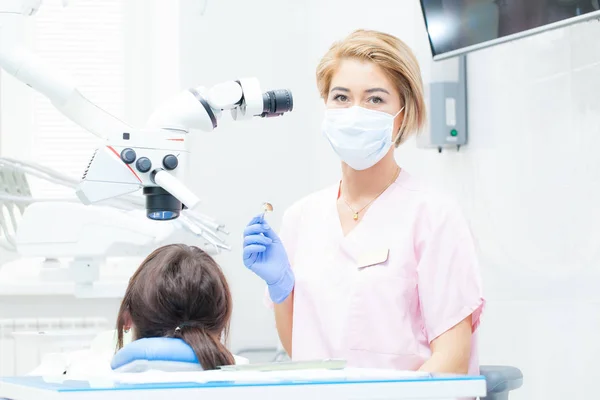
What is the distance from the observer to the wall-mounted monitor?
80.1 inches

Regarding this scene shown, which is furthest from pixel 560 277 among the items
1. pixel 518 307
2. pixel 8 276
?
pixel 8 276

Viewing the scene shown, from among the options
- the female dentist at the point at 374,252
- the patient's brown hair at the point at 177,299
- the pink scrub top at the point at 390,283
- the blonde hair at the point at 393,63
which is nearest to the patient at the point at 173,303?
the patient's brown hair at the point at 177,299

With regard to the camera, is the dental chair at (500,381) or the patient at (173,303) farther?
the dental chair at (500,381)

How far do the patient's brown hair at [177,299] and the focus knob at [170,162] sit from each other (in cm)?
19

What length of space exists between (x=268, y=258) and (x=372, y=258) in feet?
0.69

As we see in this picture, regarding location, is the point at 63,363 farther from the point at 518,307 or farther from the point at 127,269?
the point at 127,269

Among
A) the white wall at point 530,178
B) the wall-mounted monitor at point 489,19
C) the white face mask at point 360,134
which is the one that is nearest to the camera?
the white face mask at point 360,134

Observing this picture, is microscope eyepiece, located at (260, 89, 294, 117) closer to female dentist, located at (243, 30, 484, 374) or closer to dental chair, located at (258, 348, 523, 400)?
female dentist, located at (243, 30, 484, 374)

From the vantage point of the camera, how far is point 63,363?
1.67 m

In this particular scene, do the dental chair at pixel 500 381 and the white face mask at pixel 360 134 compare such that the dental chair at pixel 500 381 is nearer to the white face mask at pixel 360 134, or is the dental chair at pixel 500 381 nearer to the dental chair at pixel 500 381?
the dental chair at pixel 500 381

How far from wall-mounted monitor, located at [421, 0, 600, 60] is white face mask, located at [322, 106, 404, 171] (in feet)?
1.46

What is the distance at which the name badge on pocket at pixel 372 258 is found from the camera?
1853mm

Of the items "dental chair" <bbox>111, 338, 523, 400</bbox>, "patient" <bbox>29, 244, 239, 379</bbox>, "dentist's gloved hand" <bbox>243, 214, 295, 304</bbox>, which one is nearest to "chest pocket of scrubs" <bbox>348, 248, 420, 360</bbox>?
"dentist's gloved hand" <bbox>243, 214, 295, 304</bbox>

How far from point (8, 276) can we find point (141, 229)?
3.26ft
